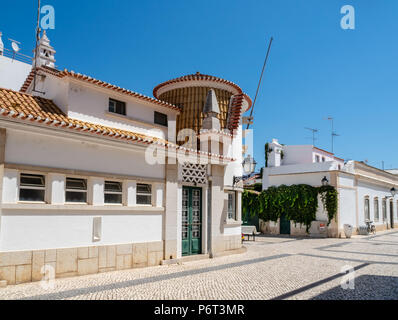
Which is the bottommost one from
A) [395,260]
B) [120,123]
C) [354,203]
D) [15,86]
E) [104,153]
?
[395,260]

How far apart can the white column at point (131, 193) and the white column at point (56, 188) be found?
6.22 ft

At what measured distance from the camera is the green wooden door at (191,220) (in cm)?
1168

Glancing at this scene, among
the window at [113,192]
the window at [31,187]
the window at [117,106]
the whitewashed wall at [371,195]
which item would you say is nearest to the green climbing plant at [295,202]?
the whitewashed wall at [371,195]

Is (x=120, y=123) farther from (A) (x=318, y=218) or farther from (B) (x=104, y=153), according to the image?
(A) (x=318, y=218)

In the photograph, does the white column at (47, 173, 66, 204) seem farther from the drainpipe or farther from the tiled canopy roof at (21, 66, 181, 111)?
the drainpipe

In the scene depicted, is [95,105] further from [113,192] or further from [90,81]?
[113,192]

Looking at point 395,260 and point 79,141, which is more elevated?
point 79,141

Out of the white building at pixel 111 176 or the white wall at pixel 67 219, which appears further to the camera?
the white building at pixel 111 176

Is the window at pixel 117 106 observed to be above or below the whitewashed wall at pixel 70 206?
above

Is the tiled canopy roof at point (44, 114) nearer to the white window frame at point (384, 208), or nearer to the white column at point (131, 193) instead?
the white column at point (131, 193)

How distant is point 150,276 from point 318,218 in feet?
50.7

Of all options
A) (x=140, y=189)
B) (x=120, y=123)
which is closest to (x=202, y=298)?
(x=140, y=189)

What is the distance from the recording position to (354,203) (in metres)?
23.6
